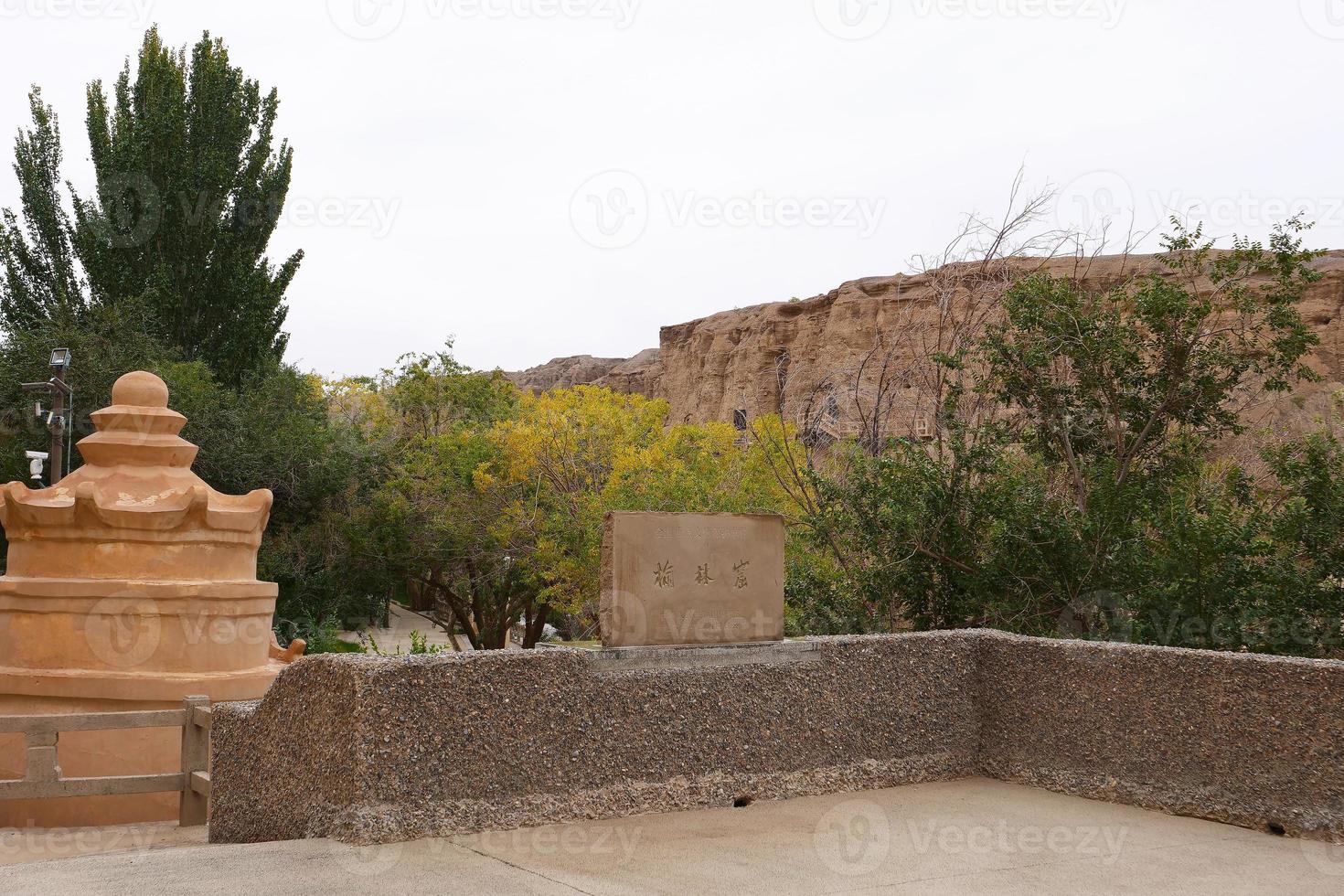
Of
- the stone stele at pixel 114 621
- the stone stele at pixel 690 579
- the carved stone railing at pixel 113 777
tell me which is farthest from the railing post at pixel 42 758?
the stone stele at pixel 690 579

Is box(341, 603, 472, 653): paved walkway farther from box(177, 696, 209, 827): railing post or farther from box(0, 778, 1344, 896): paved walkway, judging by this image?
box(0, 778, 1344, 896): paved walkway

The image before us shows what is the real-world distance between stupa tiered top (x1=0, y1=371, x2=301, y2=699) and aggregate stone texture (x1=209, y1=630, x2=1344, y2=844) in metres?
3.01

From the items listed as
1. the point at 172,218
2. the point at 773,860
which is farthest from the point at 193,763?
the point at 172,218

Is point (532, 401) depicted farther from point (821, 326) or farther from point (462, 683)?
point (821, 326)

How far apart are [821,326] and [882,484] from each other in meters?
46.4

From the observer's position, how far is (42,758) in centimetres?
795

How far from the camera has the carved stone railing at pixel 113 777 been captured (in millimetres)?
7824

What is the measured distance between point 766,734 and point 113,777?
190 inches

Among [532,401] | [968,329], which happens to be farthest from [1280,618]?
[532,401]

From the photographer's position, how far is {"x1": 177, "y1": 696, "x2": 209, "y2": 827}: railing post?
823 centimetres

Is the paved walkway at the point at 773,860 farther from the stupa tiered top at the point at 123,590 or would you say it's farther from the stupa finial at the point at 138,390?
the stupa finial at the point at 138,390

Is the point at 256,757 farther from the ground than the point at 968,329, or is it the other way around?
the point at 968,329

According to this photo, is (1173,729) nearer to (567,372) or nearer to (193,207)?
(193,207)

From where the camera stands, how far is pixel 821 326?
56.2m
